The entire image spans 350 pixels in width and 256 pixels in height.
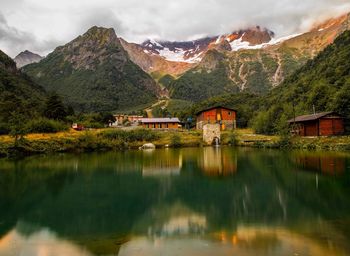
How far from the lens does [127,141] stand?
59.0m

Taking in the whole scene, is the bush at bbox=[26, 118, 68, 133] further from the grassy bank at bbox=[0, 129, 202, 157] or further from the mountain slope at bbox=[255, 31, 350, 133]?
the mountain slope at bbox=[255, 31, 350, 133]

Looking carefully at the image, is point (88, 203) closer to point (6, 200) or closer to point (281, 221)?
point (6, 200)

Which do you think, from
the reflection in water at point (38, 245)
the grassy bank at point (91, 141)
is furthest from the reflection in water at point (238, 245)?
the grassy bank at point (91, 141)

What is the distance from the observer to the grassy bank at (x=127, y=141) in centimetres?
4503

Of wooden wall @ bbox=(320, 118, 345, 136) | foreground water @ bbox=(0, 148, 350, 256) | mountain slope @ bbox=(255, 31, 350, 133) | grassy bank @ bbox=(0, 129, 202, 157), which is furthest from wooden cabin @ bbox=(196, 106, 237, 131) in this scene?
foreground water @ bbox=(0, 148, 350, 256)

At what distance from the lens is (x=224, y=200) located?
1568 cm

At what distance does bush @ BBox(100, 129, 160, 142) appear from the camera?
5828cm

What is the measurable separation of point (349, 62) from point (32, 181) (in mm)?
80368

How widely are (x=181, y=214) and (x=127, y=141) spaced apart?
1827 inches

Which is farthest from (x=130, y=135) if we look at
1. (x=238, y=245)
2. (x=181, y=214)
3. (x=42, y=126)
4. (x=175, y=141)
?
(x=238, y=245)

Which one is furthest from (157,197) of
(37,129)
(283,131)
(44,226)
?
(37,129)

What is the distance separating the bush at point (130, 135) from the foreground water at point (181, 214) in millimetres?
34382

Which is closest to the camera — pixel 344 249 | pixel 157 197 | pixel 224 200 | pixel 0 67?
pixel 344 249

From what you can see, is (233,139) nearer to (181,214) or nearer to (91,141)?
(91,141)
